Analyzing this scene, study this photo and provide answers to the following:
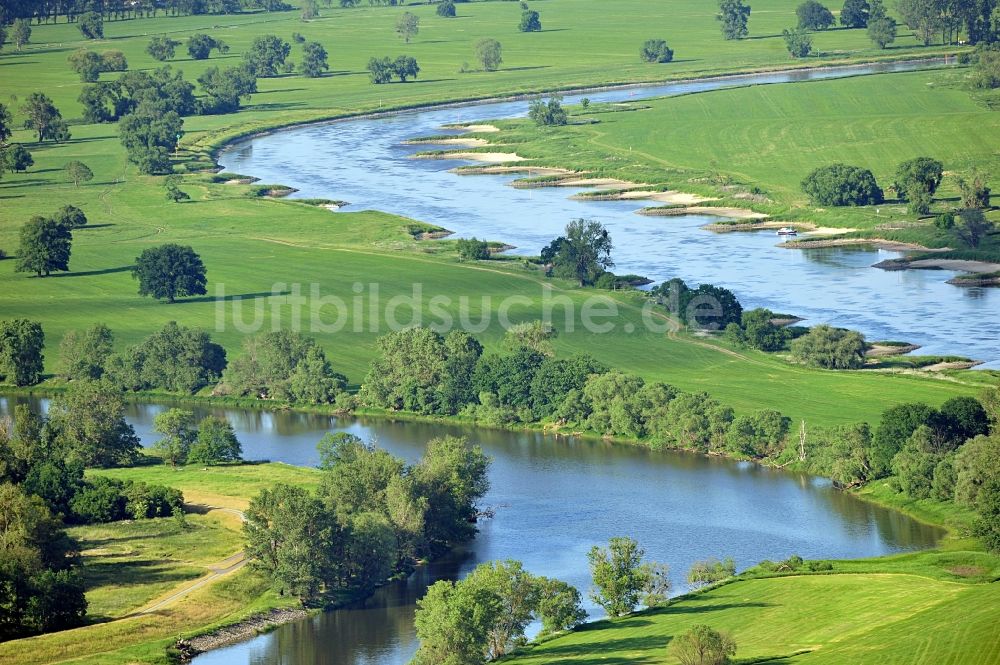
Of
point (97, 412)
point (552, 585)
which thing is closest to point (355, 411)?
point (97, 412)

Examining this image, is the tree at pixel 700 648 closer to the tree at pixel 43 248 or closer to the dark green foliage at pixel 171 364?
the dark green foliage at pixel 171 364

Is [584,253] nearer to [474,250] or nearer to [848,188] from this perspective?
[474,250]

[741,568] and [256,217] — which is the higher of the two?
[256,217]

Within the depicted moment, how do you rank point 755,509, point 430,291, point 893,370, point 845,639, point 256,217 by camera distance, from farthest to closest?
point 256,217 → point 430,291 → point 893,370 → point 755,509 → point 845,639

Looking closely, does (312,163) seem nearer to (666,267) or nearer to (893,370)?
(666,267)

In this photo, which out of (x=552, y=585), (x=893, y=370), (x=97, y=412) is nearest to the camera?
(x=552, y=585)

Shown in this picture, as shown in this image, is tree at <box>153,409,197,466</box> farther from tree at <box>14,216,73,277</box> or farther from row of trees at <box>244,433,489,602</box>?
tree at <box>14,216,73,277</box>

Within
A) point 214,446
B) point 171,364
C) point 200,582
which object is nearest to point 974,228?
point 171,364
